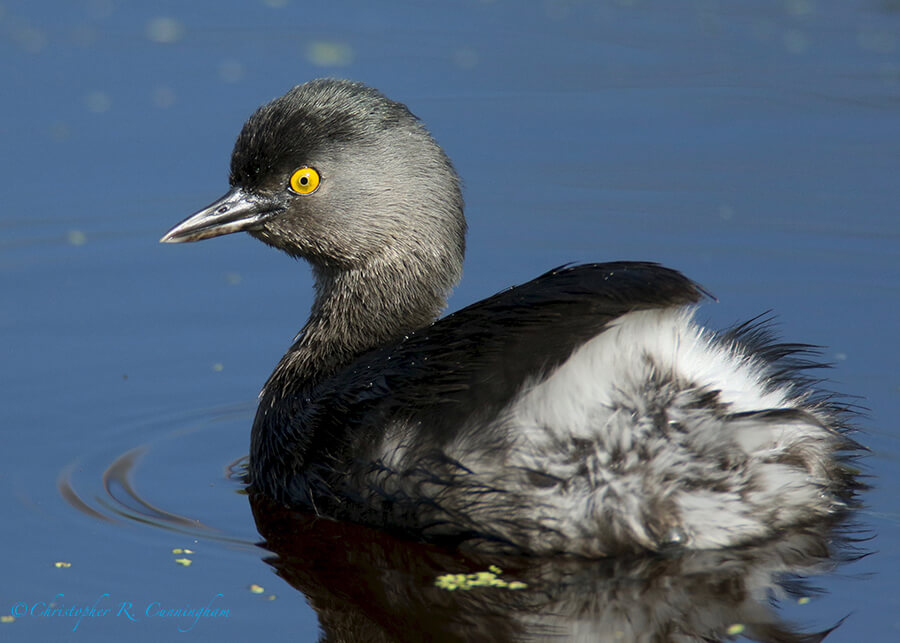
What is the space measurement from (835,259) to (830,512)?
2.82m

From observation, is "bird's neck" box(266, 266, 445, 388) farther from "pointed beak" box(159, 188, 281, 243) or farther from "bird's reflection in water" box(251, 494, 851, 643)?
"bird's reflection in water" box(251, 494, 851, 643)

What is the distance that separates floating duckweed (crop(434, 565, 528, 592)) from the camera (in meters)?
5.03

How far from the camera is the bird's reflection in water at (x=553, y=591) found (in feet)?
15.7

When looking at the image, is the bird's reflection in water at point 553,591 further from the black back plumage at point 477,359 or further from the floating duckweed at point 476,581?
the black back plumage at point 477,359

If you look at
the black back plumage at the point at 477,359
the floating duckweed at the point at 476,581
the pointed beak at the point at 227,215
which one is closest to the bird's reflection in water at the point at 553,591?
the floating duckweed at the point at 476,581

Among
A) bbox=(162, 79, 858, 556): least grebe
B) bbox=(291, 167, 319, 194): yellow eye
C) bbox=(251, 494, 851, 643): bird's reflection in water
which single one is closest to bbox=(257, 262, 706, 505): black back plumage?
bbox=(162, 79, 858, 556): least grebe

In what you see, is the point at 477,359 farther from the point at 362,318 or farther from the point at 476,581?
the point at 362,318

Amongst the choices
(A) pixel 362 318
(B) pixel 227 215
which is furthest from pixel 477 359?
(B) pixel 227 215

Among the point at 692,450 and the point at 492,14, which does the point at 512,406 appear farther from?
the point at 492,14

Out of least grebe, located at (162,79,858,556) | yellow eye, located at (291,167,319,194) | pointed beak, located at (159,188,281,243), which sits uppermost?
yellow eye, located at (291,167,319,194)

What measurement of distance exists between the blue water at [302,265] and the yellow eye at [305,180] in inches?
44.5

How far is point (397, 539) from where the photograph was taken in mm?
5359

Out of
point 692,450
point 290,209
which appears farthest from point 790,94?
point 692,450

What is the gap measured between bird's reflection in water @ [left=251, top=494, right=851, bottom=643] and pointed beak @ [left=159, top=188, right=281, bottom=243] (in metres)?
1.50
